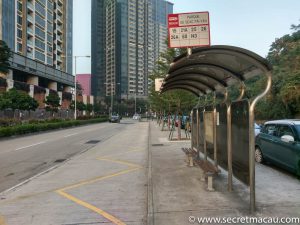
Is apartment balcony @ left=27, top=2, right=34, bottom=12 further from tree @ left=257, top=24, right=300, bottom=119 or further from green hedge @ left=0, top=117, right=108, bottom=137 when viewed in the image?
tree @ left=257, top=24, right=300, bottom=119

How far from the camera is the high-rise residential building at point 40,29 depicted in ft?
215

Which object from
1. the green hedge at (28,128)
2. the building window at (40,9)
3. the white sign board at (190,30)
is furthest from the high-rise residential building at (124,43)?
the white sign board at (190,30)

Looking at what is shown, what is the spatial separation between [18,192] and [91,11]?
115 m

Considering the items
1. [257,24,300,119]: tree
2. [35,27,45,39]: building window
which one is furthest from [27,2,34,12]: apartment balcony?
[257,24,300,119]: tree

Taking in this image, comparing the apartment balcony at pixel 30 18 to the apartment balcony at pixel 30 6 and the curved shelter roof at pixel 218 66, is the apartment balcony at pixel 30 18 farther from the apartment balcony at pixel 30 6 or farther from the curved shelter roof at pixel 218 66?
the curved shelter roof at pixel 218 66

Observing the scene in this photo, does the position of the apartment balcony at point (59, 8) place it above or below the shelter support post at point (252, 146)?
above

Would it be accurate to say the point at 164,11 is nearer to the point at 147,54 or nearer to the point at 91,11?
the point at 147,54

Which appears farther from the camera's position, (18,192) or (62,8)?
(62,8)

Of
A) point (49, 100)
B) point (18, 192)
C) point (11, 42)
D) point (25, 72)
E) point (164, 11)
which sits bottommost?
point (18, 192)

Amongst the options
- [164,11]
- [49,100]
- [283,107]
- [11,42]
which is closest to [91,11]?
[164,11]

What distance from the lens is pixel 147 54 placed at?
93688mm

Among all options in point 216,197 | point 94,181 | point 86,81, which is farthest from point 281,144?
point 86,81

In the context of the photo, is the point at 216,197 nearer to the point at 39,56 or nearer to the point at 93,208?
the point at 93,208

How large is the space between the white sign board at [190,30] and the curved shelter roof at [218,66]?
638mm
